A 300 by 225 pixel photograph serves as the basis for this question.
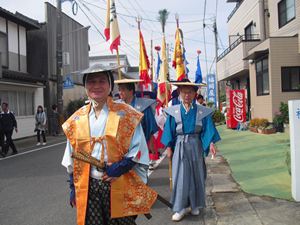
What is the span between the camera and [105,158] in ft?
9.18

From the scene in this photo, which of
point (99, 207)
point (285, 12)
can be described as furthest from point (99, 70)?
point (285, 12)

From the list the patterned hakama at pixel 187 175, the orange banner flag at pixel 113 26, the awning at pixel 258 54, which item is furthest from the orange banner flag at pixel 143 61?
the awning at pixel 258 54

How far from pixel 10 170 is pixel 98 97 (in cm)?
757

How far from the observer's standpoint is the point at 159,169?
888 cm

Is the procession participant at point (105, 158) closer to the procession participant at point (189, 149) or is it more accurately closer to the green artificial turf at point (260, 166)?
the procession participant at point (189, 149)

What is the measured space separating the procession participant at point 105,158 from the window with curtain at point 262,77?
15.1m

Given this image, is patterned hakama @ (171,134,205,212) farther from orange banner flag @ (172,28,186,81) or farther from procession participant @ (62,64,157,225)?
orange banner flag @ (172,28,186,81)

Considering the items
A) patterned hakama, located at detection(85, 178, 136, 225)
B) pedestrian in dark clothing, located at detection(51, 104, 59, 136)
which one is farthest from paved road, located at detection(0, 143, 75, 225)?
pedestrian in dark clothing, located at detection(51, 104, 59, 136)

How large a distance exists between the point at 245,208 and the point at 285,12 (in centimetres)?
1440

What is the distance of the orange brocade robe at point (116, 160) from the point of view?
9.16 feet

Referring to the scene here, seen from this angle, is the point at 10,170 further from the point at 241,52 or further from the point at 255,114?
the point at 241,52

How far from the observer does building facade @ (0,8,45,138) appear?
18.7 metres

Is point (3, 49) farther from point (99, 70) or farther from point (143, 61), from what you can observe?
point (99, 70)

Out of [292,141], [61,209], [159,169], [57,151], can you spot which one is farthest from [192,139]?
[57,151]
